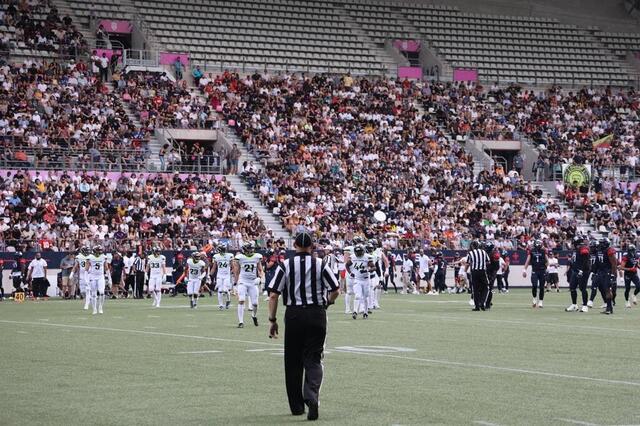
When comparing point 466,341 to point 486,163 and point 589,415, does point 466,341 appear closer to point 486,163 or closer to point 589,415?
point 589,415

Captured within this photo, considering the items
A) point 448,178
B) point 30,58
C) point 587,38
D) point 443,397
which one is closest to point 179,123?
point 30,58

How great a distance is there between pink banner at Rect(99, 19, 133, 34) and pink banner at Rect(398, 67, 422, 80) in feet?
45.2

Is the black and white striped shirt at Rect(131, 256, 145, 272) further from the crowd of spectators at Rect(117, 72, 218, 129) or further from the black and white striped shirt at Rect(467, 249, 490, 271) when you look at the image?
the black and white striped shirt at Rect(467, 249, 490, 271)

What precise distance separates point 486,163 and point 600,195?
5.36m

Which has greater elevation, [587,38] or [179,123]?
[587,38]

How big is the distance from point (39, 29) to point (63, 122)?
721 centimetres

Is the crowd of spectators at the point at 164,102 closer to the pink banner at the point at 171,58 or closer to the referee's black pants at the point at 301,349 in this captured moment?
the pink banner at the point at 171,58

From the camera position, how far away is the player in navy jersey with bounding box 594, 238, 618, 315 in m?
27.0

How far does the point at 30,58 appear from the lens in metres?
48.5

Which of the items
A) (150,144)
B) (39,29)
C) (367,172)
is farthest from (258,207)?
(39,29)

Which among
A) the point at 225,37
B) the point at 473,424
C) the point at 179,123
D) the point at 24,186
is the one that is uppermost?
the point at 225,37

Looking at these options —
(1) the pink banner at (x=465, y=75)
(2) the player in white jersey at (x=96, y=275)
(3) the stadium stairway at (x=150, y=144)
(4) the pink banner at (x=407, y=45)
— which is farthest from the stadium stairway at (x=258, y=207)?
(1) the pink banner at (x=465, y=75)

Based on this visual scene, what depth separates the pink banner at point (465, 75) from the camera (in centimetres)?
5950

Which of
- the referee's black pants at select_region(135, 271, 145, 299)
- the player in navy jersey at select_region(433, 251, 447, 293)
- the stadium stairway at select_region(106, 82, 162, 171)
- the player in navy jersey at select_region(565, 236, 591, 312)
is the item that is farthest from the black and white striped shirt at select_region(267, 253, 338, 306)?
the stadium stairway at select_region(106, 82, 162, 171)
